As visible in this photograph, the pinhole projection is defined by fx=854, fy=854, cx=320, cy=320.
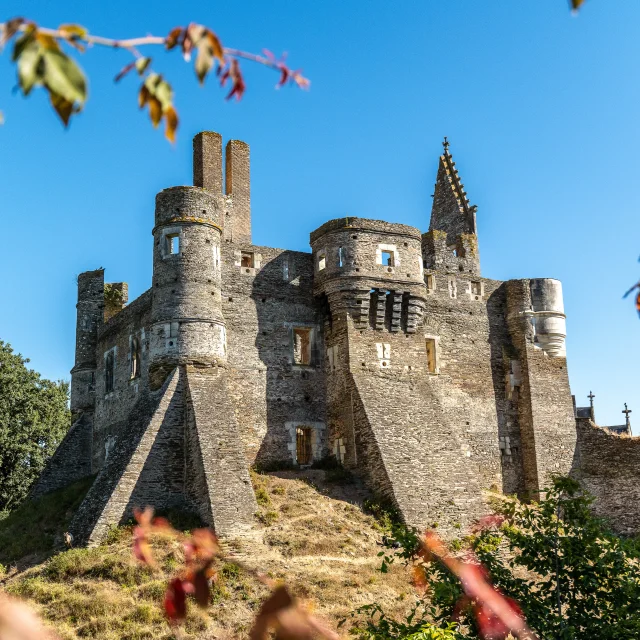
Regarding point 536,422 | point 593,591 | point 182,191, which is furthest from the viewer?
point 536,422

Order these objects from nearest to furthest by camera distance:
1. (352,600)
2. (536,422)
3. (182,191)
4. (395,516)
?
(352,600)
(395,516)
(182,191)
(536,422)

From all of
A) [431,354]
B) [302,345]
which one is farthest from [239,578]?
[431,354]

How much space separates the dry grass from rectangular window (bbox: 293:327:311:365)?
584cm

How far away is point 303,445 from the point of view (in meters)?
28.9

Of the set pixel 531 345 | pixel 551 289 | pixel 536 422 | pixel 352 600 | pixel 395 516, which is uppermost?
pixel 551 289

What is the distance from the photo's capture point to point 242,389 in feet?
91.6

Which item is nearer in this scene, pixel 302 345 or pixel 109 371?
pixel 302 345

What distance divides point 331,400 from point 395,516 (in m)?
5.14

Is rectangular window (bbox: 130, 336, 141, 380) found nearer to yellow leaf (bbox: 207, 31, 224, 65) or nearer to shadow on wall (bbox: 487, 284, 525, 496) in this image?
shadow on wall (bbox: 487, 284, 525, 496)

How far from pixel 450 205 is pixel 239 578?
2144cm

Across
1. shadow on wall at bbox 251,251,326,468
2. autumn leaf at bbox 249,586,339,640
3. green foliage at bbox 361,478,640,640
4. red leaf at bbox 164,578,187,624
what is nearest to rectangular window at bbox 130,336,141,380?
shadow on wall at bbox 251,251,326,468

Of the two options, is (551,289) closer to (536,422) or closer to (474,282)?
(474,282)

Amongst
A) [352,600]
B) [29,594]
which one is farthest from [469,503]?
[29,594]

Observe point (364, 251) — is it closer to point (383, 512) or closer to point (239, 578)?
point (383, 512)
